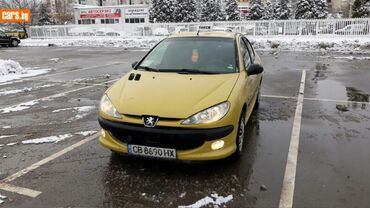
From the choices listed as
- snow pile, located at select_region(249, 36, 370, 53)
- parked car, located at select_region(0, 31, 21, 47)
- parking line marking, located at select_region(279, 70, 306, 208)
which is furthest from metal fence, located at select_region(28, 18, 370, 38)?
parking line marking, located at select_region(279, 70, 306, 208)

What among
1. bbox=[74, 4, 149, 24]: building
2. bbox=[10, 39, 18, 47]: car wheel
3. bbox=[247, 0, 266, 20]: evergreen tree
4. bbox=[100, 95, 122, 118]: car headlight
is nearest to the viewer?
bbox=[100, 95, 122, 118]: car headlight

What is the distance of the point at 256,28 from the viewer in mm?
27578

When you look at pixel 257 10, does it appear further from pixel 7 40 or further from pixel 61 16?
pixel 61 16

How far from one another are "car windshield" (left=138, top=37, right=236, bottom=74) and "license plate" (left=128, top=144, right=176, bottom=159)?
1460mm

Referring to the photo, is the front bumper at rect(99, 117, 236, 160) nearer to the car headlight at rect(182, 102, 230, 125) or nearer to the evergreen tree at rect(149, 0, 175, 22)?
the car headlight at rect(182, 102, 230, 125)

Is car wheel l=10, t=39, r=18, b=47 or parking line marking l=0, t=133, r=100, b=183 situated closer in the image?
parking line marking l=0, t=133, r=100, b=183

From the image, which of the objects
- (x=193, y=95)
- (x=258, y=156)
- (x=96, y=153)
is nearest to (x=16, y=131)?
(x=96, y=153)

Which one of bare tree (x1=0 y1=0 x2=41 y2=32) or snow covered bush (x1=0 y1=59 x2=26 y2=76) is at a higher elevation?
bare tree (x1=0 y1=0 x2=41 y2=32)

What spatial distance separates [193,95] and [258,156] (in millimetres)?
1274

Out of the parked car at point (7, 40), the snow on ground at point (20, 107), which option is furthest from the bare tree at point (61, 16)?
the snow on ground at point (20, 107)

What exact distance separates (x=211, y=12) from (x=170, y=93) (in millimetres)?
47084

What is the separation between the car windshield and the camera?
482cm

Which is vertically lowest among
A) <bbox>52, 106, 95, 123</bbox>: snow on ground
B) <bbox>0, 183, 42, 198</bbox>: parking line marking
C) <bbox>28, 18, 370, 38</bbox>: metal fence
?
<bbox>0, 183, 42, 198</bbox>: parking line marking

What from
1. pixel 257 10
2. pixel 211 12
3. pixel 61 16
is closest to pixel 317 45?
pixel 257 10
